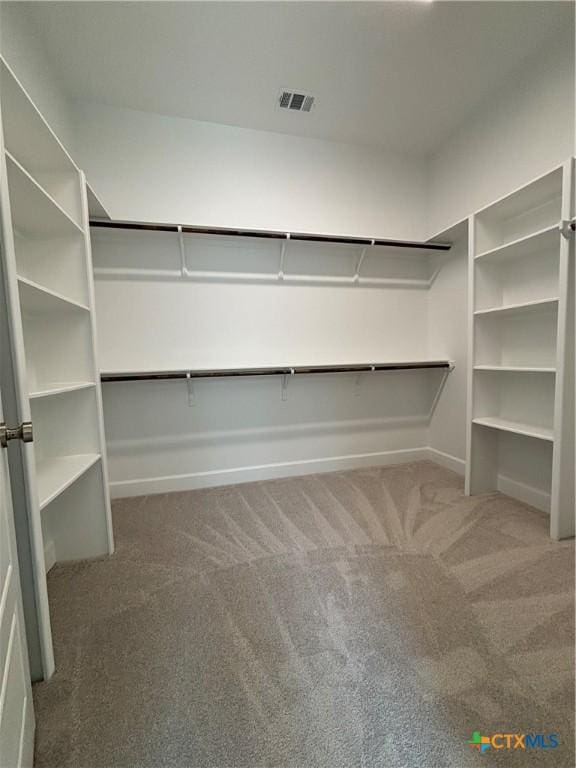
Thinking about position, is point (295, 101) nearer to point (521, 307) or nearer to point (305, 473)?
point (521, 307)

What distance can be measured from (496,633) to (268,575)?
0.92 m

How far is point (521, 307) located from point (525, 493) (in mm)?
1261

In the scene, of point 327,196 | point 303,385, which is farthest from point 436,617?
point 327,196

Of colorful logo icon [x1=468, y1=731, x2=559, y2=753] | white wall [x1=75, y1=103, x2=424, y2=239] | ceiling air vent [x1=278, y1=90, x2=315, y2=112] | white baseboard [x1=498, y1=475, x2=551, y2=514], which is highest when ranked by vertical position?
ceiling air vent [x1=278, y1=90, x2=315, y2=112]

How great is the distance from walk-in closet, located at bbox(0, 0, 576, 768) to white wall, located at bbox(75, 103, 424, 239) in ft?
0.06

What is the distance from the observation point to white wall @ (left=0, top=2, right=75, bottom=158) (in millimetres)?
1419

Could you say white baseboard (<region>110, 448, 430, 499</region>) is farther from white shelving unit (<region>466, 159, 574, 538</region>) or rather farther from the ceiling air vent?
the ceiling air vent

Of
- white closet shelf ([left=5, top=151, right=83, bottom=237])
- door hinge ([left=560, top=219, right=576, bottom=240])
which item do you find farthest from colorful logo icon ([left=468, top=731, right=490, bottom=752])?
white closet shelf ([left=5, top=151, right=83, bottom=237])

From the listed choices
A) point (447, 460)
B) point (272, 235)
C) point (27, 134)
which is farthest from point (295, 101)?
point (447, 460)

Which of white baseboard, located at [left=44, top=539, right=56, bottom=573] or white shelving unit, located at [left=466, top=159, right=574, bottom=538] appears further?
white shelving unit, located at [left=466, top=159, right=574, bottom=538]

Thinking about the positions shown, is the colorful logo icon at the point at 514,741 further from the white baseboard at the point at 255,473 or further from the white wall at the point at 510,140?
the white wall at the point at 510,140

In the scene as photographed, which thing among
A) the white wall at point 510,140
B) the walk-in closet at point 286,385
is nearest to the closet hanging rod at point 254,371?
the walk-in closet at point 286,385

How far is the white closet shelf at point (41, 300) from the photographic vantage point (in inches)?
44.6

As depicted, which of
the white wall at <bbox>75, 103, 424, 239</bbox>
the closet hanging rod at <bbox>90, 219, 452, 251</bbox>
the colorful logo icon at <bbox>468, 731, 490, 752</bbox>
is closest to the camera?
the colorful logo icon at <bbox>468, 731, 490, 752</bbox>
